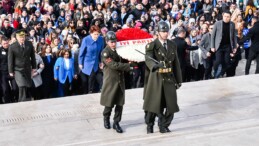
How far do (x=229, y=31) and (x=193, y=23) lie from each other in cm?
381

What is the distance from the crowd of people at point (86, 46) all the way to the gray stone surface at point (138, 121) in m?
0.96

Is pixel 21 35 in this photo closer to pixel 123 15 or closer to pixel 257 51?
pixel 257 51

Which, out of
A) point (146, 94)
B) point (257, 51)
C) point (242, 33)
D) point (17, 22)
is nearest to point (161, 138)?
point (146, 94)

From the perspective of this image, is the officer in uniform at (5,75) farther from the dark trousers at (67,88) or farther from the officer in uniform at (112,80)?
the officer in uniform at (112,80)

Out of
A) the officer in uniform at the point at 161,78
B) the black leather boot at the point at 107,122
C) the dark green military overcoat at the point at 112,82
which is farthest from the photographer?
the black leather boot at the point at 107,122

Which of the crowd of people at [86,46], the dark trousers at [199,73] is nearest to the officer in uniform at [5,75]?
the crowd of people at [86,46]

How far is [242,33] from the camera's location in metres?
14.5

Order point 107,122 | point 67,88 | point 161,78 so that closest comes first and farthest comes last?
point 161,78 → point 107,122 → point 67,88

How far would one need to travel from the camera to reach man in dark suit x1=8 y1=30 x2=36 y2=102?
1037cm

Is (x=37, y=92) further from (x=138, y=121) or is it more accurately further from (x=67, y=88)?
(x=138, y=121)

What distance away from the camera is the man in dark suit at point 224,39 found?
38.5 feet

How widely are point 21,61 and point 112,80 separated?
2921 mm

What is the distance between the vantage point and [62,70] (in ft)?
37.9

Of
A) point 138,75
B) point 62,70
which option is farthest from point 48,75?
point 138,75
